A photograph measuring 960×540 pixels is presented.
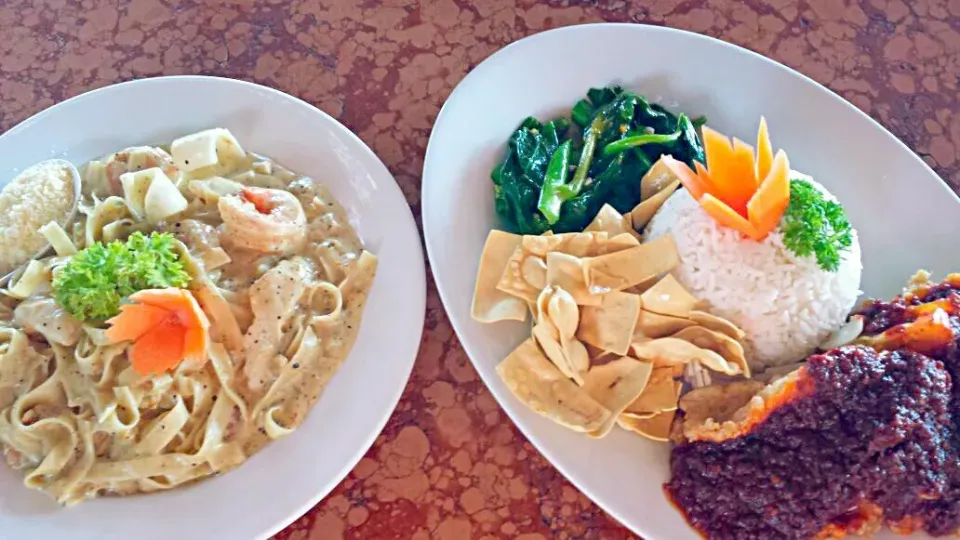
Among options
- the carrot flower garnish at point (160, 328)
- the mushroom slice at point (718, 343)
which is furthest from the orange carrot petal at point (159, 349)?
the mushroom slice at point (718, 343)

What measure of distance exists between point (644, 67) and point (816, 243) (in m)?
1.10

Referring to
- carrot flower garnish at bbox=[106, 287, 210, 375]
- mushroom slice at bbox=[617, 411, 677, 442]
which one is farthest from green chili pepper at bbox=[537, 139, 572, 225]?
carrot flower garnish at bbox=[106, 287, 210, 375]

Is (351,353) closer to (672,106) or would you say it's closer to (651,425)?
(651,425)

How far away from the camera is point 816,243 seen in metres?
2.48

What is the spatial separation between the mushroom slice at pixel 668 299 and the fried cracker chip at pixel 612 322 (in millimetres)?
63

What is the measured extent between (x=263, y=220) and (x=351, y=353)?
571 millimetres

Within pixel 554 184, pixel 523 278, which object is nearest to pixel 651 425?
pixel 523 278

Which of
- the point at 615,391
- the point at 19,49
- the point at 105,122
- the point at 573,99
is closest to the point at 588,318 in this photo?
the point at 615,391

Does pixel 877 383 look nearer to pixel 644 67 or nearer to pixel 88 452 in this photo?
pixel 644 67

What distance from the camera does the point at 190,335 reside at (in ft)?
→ 7.62

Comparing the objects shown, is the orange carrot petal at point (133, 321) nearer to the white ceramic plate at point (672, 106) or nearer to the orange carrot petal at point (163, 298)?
the orange carrot petal at point (163, 298)

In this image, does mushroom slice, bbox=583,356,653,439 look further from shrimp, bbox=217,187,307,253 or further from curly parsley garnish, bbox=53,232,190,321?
curly parsley garnish, bbox=53,232,190,321

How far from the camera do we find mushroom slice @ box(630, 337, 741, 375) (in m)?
2.35

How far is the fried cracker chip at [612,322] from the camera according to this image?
7.80 ft
